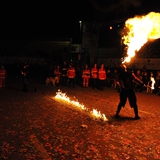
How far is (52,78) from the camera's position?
703 inches

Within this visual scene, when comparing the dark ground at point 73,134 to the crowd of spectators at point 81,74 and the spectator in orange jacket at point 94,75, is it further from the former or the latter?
the spectator in orange jacket at point 94,75

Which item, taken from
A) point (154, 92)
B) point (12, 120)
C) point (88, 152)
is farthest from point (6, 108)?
point (154, 92)

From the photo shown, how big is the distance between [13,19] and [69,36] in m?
8.58

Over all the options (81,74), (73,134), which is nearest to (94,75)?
(81,74)

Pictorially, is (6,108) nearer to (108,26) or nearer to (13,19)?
(108,26)

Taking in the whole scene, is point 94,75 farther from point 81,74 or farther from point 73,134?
point 73,134

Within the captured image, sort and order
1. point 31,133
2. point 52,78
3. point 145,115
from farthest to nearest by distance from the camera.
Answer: point 52,78
point 145,115
point 31,133

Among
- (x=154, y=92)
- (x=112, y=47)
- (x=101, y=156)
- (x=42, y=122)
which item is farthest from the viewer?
(x=112, y=47)

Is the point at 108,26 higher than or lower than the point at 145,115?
higher

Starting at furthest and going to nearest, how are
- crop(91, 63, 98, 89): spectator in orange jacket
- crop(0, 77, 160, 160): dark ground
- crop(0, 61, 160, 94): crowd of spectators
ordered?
1. crop(91, 63, 98, 89): spectator in orange jacket
2. crop(0, 61, 160, 94): crowd of spectators
3. crop(0, 77, 160, 160): dark ground

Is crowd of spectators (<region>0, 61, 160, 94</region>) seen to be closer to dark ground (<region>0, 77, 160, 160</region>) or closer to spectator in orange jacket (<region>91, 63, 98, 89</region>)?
spectator in orange jacket (<region>91, 63, 98, 89</region>)

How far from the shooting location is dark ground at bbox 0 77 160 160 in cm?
505

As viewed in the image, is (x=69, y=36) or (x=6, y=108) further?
(x=69, y=36)

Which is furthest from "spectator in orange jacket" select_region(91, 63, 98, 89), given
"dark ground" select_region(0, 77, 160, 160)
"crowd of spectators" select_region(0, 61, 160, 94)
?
"dark ground" select_region(0, 77, 160, 160)
